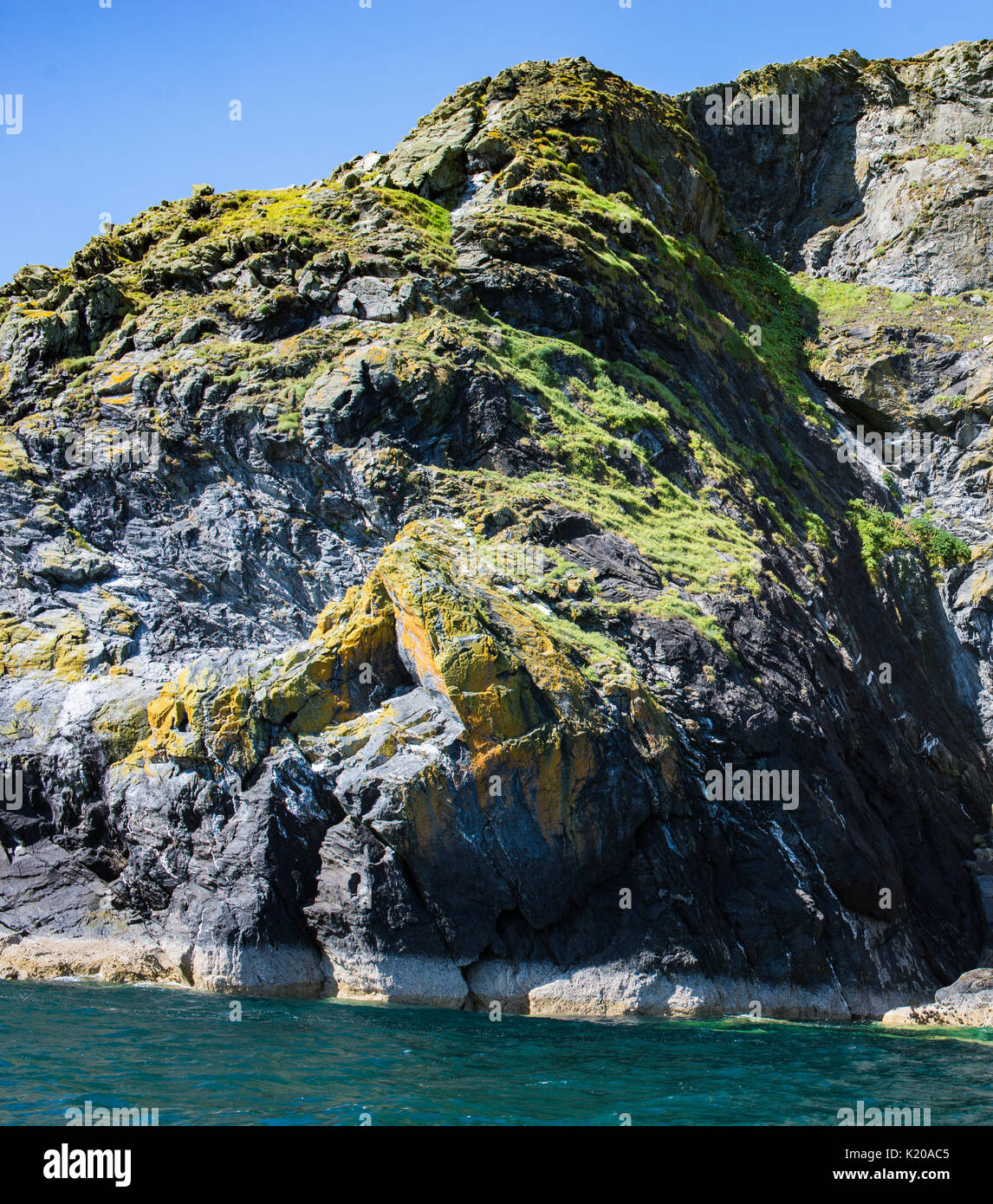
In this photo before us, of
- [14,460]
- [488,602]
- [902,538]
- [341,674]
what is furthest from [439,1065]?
[902,538]

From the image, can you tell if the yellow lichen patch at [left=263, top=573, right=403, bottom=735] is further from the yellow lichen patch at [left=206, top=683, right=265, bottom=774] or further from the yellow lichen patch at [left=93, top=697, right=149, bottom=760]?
the yellow lichen patch at [left=93, top=697, right=149, bottom=760]

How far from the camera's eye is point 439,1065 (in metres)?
13.7

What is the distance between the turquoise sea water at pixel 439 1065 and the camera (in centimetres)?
1155

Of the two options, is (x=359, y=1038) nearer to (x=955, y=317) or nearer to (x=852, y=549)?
(x=852, y=549)

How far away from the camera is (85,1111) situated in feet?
35.3

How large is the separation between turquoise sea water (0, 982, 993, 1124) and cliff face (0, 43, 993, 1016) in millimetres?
1985

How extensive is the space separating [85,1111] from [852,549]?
94.0 ft

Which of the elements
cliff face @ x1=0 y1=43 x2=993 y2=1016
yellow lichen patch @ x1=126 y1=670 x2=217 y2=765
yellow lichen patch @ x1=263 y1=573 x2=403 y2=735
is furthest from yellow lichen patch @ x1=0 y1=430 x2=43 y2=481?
yellow lichen patch @ x1=263 y1=573 x2=403 y2=735

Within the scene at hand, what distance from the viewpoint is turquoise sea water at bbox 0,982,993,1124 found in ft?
37.9

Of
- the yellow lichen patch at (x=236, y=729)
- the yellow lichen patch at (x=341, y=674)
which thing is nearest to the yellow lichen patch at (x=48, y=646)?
the yellow lichen patch at (x=236, y=729)

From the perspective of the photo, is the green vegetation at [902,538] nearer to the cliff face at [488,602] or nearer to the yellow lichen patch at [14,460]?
the cliff face at [488,602]

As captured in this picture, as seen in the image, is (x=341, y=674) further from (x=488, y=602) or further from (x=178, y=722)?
(x=178, y=722)

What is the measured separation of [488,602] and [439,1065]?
985 centimetres
